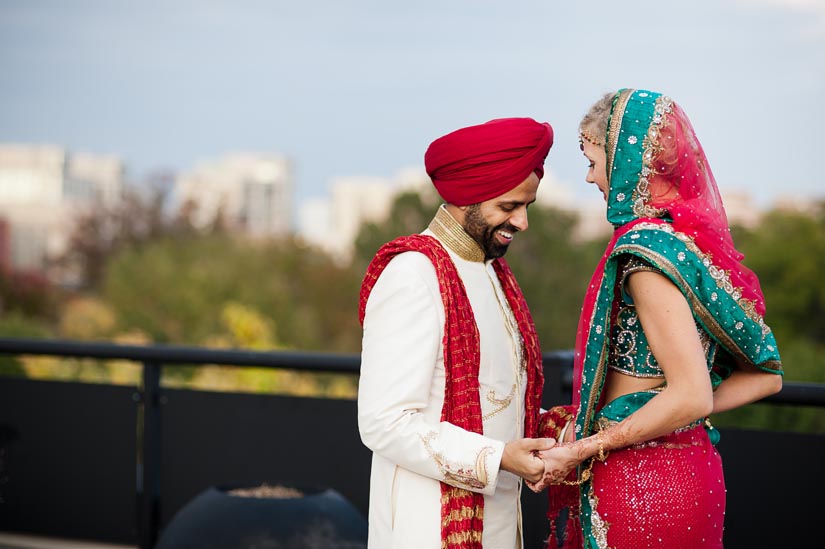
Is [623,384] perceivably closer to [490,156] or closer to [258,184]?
[490,156]

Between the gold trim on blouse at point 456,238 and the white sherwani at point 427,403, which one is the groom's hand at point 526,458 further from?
the gold trim on blouse at point 456,238

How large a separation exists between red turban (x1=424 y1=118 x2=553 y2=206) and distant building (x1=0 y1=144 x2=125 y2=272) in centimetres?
4567

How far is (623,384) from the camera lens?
2320 millimetres

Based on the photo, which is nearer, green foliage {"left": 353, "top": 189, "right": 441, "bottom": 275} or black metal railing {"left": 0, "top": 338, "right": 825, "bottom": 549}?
black metal railing {"left": 0, "top": 338, "right": 825, "bottom": 549}

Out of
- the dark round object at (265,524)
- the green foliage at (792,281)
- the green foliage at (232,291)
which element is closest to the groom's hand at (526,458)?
the dark round object at (265,524)

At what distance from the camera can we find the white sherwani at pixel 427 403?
2.29 meters

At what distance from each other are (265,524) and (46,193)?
61.0 meters

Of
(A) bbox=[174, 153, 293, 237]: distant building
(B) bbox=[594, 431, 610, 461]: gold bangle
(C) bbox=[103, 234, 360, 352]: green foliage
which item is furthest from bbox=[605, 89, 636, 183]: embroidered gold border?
(A) bbox=[174, 153, 293, 237]: distant building

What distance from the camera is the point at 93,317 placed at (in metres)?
26.3

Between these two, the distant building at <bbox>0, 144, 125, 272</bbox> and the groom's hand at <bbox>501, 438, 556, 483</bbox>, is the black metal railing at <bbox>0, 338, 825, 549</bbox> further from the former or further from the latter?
the distant building at <bbox>0, 144, 125, 272</bbox>

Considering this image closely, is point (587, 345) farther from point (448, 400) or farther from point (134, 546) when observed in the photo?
point (134, 546)

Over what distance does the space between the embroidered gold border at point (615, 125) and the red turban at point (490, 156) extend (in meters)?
0.20

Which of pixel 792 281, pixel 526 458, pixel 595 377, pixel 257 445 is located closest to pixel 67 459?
pixel 257 445

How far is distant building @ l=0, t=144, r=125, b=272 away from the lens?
48.4 m
